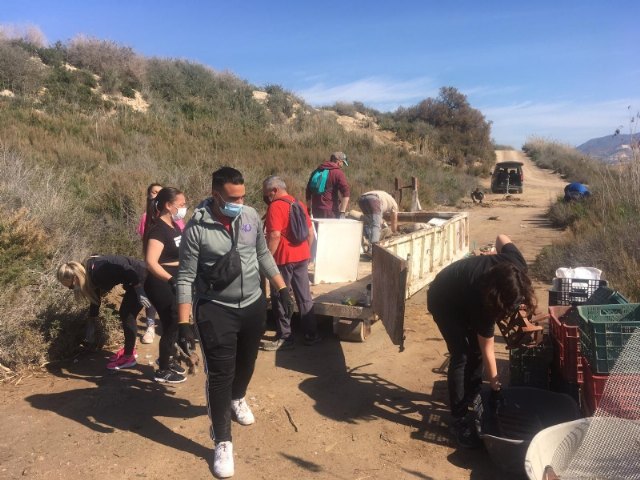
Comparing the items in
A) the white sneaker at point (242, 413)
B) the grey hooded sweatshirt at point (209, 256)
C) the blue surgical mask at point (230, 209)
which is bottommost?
the white sneaker at point (242, 413)

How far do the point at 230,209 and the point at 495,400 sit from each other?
6.80 ft

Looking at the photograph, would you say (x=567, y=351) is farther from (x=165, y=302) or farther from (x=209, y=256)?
(x=165, y=302)

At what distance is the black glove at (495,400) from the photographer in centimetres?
354

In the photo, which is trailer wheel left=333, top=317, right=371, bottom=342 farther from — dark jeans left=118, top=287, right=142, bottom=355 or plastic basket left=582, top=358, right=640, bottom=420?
plastic basket left=582, top=358, right=640, bottom=420

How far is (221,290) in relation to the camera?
3295 mm

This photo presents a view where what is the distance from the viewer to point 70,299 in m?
5.52

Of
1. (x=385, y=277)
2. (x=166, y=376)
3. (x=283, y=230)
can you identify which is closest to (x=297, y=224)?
(x=283, y=230)

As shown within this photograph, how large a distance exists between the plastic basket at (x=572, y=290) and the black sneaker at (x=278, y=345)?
2.49 metres

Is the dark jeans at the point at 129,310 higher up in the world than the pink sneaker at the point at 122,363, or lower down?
higher up

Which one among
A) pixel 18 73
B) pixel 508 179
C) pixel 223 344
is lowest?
pixel 223 344

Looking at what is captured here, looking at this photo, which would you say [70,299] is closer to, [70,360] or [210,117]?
[70,360]

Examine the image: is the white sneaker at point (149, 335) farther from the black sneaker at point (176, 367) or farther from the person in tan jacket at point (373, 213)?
the person in tan jacket at point (373, 213)

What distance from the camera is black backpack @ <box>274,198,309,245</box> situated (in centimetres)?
521

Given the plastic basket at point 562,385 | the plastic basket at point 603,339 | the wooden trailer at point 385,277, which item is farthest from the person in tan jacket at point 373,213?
the plastic basket at point 603,339
